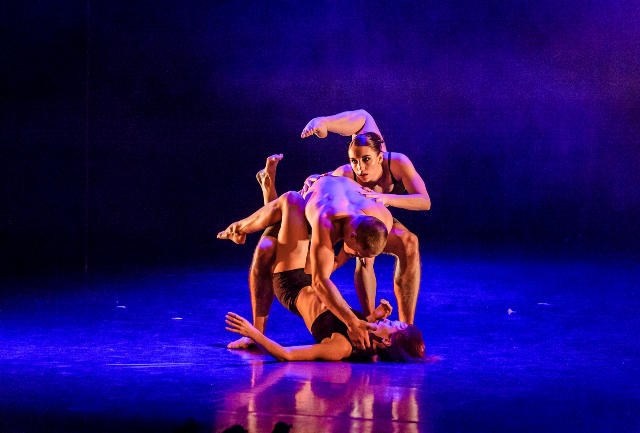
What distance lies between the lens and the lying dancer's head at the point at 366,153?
14.1 ft

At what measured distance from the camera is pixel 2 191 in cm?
770

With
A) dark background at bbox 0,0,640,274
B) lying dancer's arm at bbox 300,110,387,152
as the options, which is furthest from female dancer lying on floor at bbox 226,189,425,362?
dark background at bbox 0,0,640,274

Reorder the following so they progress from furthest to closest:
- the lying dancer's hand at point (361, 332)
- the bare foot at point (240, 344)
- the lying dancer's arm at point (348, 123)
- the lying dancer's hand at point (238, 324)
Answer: the lying dancer's arm at point (348, 123) < the bare foot at point (240, 344) < the lying dancer's hand at point (361, 332) < the lying dancer's hand at point (238, 324)

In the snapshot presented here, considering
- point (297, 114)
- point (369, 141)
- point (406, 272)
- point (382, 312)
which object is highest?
point (297, 114)

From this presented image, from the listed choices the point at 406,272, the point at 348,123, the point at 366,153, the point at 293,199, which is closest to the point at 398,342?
the point at 406,272

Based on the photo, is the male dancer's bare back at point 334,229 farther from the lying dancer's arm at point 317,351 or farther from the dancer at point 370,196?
the dancer at point 370,196

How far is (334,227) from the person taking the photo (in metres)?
3.77

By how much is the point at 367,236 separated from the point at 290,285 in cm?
56

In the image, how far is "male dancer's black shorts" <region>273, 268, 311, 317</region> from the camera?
3980 mm

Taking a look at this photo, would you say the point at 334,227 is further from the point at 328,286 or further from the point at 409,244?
the point at 409,244

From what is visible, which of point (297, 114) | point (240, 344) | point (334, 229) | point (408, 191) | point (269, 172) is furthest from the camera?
point (297, 114)

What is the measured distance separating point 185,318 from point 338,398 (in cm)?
185

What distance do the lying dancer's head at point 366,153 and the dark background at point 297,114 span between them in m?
3.44

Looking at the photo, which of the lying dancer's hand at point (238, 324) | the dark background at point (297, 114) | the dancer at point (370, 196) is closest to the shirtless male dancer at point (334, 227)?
the dancer at point (370, 196)
